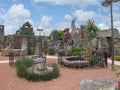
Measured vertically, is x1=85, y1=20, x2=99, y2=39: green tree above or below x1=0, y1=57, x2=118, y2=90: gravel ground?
Result: above

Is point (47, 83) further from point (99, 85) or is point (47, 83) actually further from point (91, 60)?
→ point (91, 60)

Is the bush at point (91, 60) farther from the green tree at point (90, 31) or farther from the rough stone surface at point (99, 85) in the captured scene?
the green tree at point (90, 31)

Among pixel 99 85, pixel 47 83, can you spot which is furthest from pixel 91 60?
pixel 99 85

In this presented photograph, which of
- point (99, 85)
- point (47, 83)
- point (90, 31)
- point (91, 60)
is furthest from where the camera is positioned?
point (90, 31)

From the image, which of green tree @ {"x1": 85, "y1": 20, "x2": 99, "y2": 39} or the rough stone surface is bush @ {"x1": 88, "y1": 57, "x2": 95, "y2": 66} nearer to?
the rough stone surface

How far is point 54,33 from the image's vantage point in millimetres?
29219

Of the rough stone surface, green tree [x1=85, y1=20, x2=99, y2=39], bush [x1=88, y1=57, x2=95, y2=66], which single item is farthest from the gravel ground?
green tree [x1=85, y1=20, x2=99, y2=39]

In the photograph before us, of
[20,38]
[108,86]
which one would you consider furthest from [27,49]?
[108,86]

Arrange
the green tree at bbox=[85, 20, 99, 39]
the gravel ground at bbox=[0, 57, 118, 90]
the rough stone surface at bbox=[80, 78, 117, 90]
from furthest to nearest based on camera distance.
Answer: the green tree at bbox=[85, 20, 99, 39]
the gravel ground at bbox=[0, 57, 118, 90]
the rough stone surface at bbox=[80, 78, 117, 90]

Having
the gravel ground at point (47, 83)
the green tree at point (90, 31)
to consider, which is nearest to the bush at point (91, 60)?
the gravel ground at point (47, 83)

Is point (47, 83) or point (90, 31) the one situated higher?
point (90, 31)

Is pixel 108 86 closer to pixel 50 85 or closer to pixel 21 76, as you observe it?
pixel 50 85

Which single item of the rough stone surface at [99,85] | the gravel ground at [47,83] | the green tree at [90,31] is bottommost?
the gravel ground at [47,83]

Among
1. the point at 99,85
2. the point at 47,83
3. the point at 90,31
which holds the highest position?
the point at 90,31
